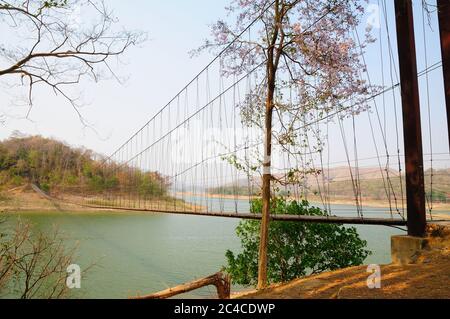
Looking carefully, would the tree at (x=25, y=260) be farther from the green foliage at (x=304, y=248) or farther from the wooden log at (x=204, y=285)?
the green foliage at (x=304, y=248)

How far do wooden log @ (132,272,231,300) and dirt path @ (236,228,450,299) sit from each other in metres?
0.59

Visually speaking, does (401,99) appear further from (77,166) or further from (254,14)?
(77,166)

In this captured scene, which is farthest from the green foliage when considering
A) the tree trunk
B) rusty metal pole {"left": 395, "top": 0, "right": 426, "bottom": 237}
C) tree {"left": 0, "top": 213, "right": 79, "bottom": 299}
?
tree {"left": 0, "top": 213, "right": 79, "bottom": 299}

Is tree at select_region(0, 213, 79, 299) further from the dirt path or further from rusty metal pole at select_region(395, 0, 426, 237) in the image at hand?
rusty metal pole at select_region(395, 0, 426, 237)

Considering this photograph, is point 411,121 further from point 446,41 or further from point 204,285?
point 204,285

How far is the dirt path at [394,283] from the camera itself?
312cm

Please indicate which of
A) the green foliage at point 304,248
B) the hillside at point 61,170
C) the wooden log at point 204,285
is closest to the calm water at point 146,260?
the green foliage at point 304,248

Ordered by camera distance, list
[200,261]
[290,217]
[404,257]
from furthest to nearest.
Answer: [200,261] < [290,217] < [404,257]

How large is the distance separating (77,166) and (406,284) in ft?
202

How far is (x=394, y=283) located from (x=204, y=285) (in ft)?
7.48

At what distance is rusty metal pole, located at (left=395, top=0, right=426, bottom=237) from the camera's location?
456 cm

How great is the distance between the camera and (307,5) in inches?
227

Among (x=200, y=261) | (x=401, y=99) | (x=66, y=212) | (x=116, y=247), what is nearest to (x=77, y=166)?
(x=66, y=212)

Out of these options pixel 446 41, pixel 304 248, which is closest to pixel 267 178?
pixel 446 41
